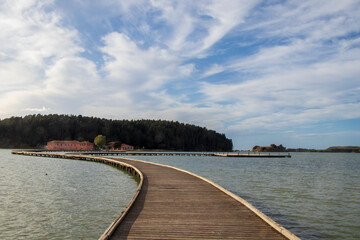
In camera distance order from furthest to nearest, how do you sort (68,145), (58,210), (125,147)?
1. (125,147)
2. (68,145)
3. (58,210)

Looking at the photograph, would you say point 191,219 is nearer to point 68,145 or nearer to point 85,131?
point 68,145

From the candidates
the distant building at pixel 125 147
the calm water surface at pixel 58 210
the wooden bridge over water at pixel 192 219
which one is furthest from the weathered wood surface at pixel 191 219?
the distant building at pixel 125 147

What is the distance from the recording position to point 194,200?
11805 millimetres

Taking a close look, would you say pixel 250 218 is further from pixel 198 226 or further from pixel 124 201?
pixel 124 201

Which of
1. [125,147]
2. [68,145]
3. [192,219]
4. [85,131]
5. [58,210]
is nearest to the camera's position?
[192,219]

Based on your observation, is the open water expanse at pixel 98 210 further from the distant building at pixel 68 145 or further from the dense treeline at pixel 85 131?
the dense treeline at pixel 85 131

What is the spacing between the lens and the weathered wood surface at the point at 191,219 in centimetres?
744

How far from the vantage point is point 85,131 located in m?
147

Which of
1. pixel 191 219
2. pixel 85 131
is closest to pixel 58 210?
pixel 191 219

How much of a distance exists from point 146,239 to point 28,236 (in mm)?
5025

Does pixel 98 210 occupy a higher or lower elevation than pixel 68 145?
lower

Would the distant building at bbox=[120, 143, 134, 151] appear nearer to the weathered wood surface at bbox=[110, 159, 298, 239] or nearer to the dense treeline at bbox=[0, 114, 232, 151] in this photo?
the dense treeline at bbox=[0, 114, 232, 151]

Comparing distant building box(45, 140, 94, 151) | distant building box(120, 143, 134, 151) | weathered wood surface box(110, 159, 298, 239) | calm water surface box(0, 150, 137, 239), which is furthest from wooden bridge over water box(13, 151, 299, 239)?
distant building box(45, 140, 94, 151)

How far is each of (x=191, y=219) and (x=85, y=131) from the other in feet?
482
